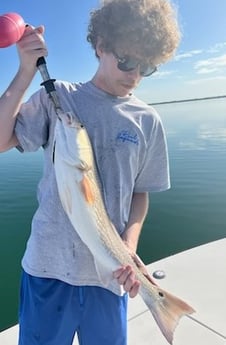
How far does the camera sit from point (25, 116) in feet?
5.60

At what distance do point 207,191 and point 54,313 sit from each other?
9.47 metres

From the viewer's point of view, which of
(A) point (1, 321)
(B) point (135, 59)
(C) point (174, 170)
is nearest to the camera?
(B) point (135, 59)

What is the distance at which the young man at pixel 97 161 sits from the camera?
178cm

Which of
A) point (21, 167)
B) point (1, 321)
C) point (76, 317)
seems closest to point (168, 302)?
point (76, 317)

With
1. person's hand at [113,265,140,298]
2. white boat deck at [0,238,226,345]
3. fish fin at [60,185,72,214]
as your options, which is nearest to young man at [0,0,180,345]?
person's hand at [113,265,140,298]

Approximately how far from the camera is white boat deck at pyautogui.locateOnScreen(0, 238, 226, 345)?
2.89 m

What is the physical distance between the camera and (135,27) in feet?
5.87

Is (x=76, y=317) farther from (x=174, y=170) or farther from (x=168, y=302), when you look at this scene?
(x=174, y=170)

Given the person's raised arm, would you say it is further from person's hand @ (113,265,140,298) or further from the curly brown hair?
person's hand @ (113,265,140,298)

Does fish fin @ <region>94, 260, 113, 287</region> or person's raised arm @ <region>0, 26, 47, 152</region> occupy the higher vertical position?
person's raised arm @ <region>0, 26, 47, 152</region>

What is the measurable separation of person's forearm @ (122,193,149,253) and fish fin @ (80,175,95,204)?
404 millimetres

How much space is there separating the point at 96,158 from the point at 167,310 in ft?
2.50

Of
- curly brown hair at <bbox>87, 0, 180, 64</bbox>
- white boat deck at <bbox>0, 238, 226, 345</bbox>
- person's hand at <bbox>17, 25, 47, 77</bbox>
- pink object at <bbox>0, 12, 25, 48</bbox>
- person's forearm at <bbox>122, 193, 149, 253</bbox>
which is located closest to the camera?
pink object at <bbox>0, 12, 25, 48</bbox>

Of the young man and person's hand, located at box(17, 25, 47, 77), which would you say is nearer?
person's hand, located at box(17, 25, 47, 77)
